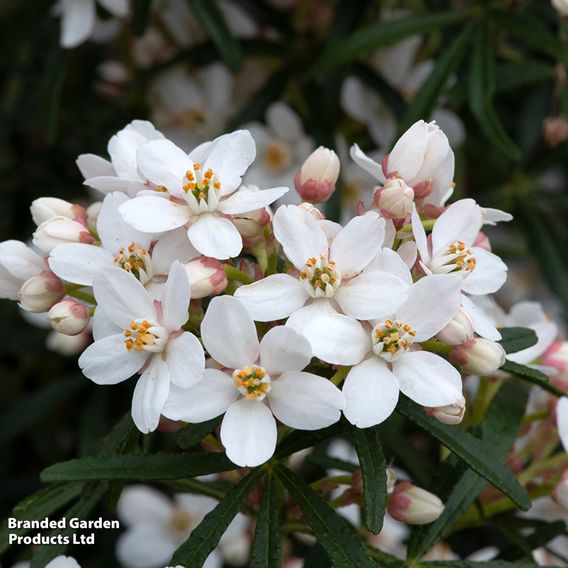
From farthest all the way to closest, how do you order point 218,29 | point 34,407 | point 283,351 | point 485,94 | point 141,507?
point 34,407
point 141,507
point 218,29
point 485,94
point 283,351

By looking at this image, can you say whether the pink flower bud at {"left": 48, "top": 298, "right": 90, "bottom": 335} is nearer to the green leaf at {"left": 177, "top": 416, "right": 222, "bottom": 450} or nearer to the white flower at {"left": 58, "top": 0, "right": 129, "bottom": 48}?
the green leaf at {"left": 177, "top": 416, "right": 222, "bottom": 450}

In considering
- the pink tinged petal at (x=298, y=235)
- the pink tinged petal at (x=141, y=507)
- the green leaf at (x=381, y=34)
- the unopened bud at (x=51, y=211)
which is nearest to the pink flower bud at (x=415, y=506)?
the pink tinged petal at (x=298, y=235)

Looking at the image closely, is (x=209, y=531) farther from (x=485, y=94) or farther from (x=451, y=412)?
(x=485, y=94)

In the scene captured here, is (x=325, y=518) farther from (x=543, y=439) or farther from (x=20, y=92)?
(x=20, y=92)

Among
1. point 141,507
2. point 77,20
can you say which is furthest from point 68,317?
point 77,20

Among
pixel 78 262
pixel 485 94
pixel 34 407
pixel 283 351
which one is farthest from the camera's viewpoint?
pixel 34 407

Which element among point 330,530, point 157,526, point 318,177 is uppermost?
point 318,177

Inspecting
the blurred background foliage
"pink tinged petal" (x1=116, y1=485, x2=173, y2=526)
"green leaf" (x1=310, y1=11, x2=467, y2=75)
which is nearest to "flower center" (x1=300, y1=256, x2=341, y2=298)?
the blurred background foliage
